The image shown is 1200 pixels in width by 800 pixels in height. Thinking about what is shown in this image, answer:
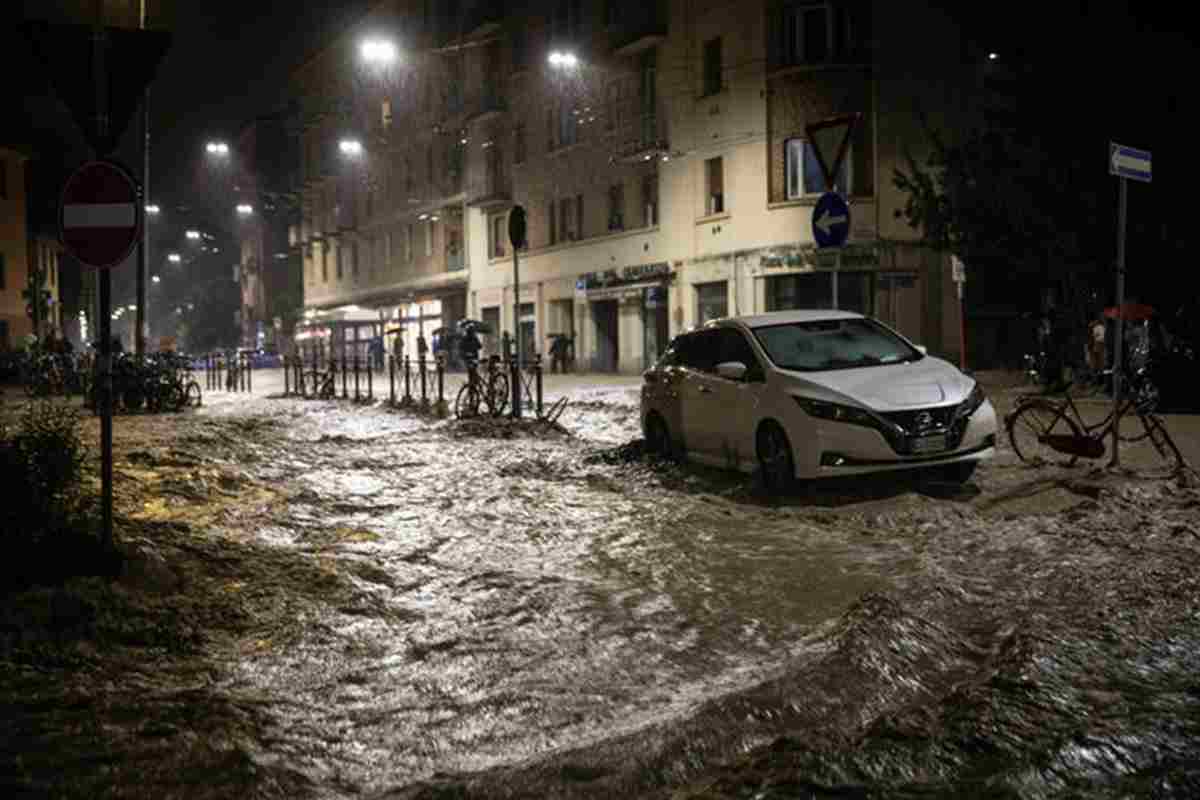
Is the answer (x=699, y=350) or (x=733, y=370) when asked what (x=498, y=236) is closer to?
(x=699, y=350)

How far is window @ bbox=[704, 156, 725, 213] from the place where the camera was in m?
36.7

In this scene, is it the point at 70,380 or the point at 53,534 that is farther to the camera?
the point at 70,380

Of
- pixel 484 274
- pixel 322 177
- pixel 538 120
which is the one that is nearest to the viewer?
pixel 538 120

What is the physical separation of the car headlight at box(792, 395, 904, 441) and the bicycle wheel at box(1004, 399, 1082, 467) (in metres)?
2.61

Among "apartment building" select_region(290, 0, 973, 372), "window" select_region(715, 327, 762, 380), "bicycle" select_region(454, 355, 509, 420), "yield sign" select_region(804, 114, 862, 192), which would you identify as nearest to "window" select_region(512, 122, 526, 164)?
"apartment building" select_region(290, 0, 973, 372)

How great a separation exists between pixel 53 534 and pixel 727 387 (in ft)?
21.3

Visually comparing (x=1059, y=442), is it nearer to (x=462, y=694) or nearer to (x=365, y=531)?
(x=365, y=531)

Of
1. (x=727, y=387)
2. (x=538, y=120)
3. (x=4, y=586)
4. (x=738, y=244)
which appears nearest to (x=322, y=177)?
(x=538, y=120)

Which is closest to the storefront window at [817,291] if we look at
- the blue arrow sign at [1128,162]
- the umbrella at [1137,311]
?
the umbrella at [1137,311]

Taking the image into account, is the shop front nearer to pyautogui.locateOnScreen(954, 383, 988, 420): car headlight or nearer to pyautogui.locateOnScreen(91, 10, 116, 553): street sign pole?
pyautogui.locateOnScreen(954, 383, 988, 420): car headlight

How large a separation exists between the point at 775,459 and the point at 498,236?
41.4 metres

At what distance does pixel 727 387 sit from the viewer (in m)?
11.5

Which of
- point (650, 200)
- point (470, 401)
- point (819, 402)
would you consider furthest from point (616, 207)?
point (819, 402)

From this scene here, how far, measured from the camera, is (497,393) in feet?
65.6
